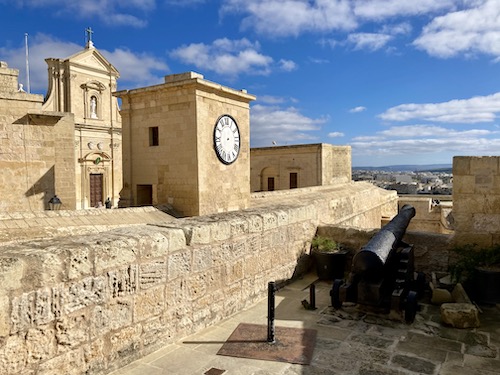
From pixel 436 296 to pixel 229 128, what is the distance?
6780mm

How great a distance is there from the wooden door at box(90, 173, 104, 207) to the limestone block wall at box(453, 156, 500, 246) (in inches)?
890

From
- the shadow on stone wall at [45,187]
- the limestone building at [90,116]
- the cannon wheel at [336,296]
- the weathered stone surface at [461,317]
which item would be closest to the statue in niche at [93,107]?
the limestone building at [90,116]

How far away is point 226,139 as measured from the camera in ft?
32.3

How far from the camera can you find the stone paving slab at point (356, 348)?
2.97m

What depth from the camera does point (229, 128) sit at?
9930mm

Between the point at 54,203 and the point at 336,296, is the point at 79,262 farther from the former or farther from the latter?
the point at 54,203

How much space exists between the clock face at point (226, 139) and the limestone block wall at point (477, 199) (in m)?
5.63

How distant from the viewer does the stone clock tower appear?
8.94 m

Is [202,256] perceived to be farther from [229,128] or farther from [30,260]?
[229,128]

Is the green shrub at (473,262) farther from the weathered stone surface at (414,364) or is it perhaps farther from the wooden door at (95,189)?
the wooden door at (95,189)

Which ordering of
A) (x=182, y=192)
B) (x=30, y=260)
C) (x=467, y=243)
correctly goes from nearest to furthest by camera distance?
(x=30, y=260)
(x=467, y=243)
(x=182, y=192)

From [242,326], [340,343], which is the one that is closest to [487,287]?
[340,343]

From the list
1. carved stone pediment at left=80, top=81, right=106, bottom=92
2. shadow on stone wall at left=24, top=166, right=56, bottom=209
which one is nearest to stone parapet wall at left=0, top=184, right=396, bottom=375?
shadow on stone wall at left=24, top=166, right=56, bottom=209

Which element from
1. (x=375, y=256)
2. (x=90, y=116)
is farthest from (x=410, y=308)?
(x=90, y=116)
